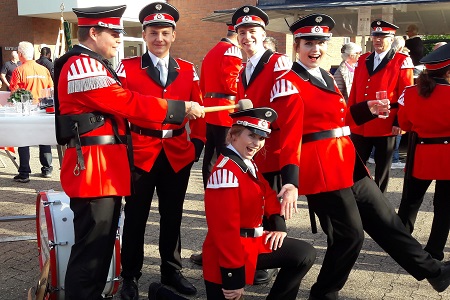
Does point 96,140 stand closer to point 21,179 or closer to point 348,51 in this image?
point 21,179

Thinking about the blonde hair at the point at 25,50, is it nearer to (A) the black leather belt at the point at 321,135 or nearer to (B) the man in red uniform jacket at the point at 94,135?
(B) the man in red uniform jacket at the point at 94,135

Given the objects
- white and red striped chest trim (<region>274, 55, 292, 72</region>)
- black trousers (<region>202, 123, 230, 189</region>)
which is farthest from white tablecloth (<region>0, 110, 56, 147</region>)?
white and red striped chest trim (<region>274, 55, 292, 72</region>)

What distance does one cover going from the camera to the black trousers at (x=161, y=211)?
147 inches

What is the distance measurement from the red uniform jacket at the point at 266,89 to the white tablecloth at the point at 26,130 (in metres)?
1.89

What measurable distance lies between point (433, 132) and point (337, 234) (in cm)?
143

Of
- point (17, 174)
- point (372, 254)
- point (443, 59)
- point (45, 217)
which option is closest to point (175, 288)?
point (45, 217)

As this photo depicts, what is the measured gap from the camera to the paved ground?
3.97 meters

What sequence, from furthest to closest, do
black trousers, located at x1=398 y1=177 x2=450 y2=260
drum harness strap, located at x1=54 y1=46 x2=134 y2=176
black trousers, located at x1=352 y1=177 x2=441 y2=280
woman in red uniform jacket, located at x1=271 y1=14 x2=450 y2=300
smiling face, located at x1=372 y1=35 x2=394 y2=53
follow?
1. smiling face, located at x1=372 y1=35 x2=394 y2=53
2. black trousers, located at x1=398 y1=177 x2=450 y2=260
3. black trousers, located at x1=352 y1=177 x2=441 y2=280
4. woman in red uniform jacket, located at x1=271 y1=14 x2=450 y2=300
5. drum harness strap, located at x1=54 y1=46 x2=134 y2=176

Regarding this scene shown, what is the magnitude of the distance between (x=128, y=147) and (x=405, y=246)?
1965mm

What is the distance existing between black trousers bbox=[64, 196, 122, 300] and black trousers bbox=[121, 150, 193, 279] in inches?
26.6

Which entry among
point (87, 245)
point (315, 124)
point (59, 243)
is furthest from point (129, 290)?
point (315, 124)

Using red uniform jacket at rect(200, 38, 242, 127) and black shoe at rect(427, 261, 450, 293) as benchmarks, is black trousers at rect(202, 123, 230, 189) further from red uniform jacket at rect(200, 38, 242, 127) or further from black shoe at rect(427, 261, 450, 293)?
black shoe at rect(427, 261, 450, 293)

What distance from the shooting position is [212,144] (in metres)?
5.47

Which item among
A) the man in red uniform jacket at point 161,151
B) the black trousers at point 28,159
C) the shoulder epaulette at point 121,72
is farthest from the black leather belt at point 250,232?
the black trousers at point 28,159
